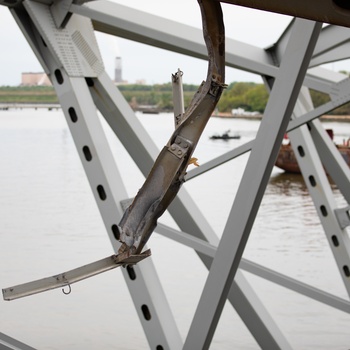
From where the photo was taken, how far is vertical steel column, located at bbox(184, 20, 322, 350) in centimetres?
370

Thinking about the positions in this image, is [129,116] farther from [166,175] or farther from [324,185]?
[166,175]

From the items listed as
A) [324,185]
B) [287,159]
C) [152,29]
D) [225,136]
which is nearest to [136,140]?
[152,29]

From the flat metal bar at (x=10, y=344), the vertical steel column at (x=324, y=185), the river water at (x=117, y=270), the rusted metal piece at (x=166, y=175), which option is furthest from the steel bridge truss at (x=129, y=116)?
the river water at (x=117, y=270)

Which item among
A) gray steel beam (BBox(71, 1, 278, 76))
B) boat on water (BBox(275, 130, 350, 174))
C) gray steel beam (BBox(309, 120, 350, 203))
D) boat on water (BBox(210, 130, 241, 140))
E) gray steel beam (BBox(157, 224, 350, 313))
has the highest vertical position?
boat on water (BBox(210, 130, 241, 140))

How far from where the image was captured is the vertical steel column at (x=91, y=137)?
500cm

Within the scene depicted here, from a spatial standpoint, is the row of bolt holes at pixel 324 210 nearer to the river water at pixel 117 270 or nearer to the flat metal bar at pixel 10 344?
the flat metal bar at pixel 10 344

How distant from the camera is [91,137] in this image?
16.8 ft

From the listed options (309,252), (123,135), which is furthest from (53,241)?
(123,135)

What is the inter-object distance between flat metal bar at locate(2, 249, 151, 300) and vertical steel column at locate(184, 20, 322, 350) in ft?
6.64

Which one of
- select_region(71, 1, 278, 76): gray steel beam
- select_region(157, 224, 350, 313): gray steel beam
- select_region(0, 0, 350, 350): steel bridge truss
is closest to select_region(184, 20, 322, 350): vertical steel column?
select_region(0, 0, 350, 350): steel bridge truss

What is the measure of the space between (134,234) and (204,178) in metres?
42.1

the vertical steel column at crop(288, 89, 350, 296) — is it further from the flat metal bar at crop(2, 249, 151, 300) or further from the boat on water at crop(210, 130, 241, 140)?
the boat on water at crop(210, 130, 241, 140)

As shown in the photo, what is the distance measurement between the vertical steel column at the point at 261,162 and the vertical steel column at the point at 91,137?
3.33 ft

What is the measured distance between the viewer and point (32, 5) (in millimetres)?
5172
